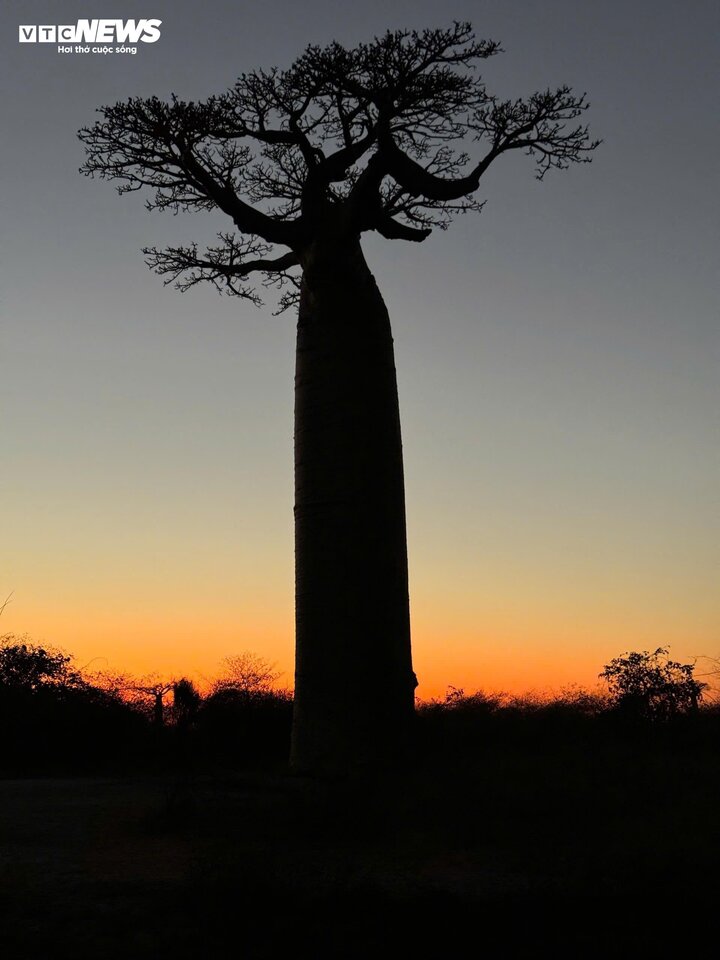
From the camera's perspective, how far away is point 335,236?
23.7 feet

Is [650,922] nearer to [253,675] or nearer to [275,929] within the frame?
[275,929]

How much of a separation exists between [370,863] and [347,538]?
2993 mm

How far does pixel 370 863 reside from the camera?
3.92 meters

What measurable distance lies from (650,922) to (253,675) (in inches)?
267

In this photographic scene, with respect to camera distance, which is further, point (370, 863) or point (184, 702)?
point (184, 702)

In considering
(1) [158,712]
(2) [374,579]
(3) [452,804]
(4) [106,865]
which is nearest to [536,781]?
(3) [452,804]

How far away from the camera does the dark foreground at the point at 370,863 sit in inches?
119

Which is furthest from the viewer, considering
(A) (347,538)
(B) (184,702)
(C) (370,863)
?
(B) (184,702)

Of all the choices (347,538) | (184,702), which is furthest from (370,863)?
(184,702)

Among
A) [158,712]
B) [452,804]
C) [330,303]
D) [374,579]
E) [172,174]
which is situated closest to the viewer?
[452,804]

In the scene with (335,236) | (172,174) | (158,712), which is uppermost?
(172,174)

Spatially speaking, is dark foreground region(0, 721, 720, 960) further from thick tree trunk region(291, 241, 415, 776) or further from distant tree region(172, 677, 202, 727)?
distant tree region(172, 677, 202, 727)

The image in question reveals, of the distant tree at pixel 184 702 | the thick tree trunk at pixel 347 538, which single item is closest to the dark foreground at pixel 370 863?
the thick tree trunk at pixel 347 538

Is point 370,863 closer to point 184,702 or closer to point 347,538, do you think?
point 347,538
